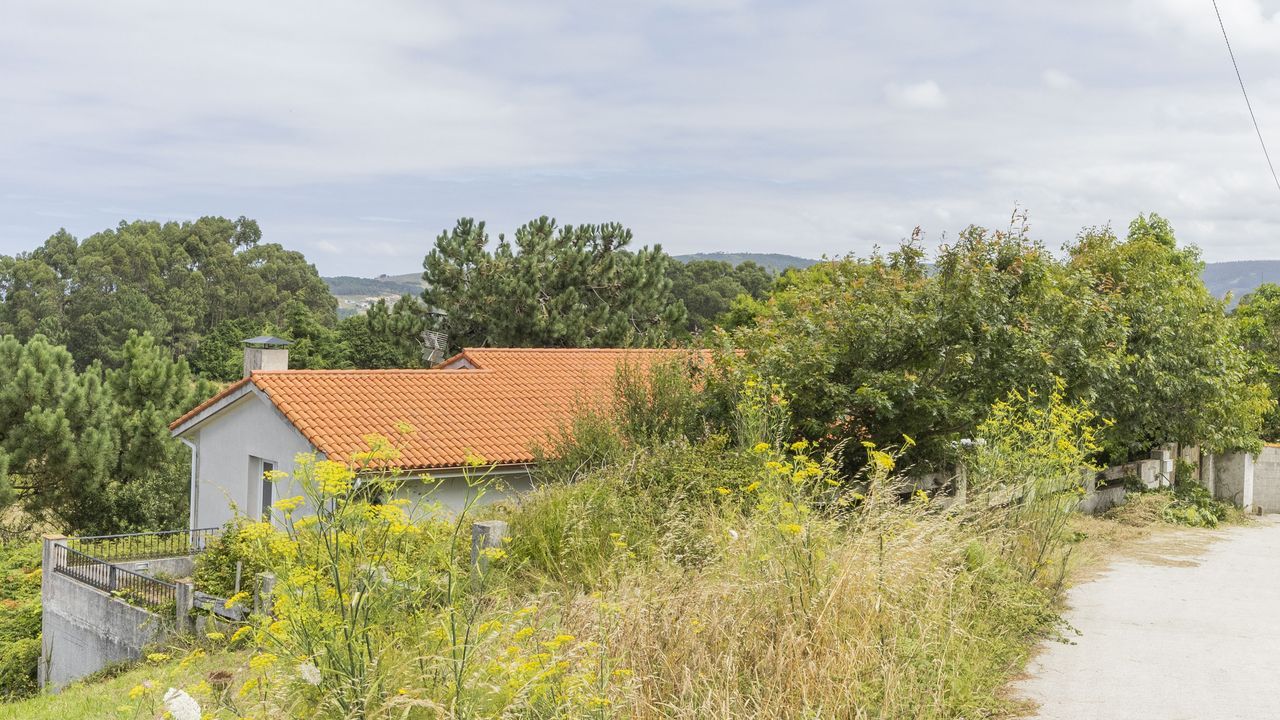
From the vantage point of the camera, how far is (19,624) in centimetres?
1833

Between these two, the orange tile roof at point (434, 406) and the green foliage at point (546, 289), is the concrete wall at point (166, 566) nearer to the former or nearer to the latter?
the orange tile roof at point (434, 406)

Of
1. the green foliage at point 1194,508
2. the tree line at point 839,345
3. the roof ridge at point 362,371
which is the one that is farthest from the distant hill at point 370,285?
the green foliage at point 1194,508

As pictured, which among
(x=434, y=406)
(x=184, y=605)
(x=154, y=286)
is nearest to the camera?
(x=184, y=605)

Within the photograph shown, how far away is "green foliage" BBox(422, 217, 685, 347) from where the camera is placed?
3728 centimetres

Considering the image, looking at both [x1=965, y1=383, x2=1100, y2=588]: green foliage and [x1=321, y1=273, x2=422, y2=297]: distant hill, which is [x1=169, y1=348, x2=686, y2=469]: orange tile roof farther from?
→ [x1=321, y1=273, x2=422, y2=297]: distant hill

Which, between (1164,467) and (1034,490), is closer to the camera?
(1034,490)

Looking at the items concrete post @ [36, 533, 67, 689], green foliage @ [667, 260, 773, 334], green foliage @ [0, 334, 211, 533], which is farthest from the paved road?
green foliage @ [667, 260, 773, 334]

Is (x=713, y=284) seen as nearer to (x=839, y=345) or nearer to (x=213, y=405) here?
(x=213, y=405)

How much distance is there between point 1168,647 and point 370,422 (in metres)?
13.7

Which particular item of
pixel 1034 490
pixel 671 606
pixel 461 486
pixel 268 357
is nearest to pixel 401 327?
pixel 268 357

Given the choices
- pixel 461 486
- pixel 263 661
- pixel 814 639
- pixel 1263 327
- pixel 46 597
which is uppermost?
pixel 1263 327

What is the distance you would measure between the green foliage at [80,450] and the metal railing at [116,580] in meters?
7.01

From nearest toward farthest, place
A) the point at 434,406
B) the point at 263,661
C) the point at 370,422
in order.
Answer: the point at 263,661, the point at 370,422, the point at 434,406

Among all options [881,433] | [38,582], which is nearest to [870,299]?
[881,433]
